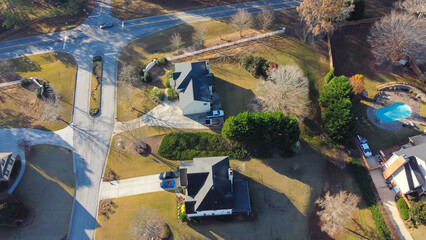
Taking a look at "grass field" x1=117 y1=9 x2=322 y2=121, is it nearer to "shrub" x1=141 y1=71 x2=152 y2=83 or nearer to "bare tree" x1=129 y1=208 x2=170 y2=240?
"shrub" x1=141 y1=71 x2=152 y2=83

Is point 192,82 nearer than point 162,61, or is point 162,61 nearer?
point 192,82

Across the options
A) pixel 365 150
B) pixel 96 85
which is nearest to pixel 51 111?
pixel 96 85

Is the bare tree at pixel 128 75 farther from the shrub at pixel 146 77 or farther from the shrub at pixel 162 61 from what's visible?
the shrub at pixel 162 61

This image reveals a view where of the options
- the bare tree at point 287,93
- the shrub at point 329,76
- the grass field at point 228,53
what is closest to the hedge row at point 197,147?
the grass field at point 228,53

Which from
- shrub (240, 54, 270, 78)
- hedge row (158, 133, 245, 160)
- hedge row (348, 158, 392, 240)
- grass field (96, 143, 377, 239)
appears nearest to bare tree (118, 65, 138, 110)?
hedge row (158, 133, 245, 160)

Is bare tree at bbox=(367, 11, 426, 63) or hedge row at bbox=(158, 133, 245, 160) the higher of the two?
bare tree at bbox=(367, 11, 426, 63)

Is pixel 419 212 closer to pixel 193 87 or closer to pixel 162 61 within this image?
pixel 193 87
